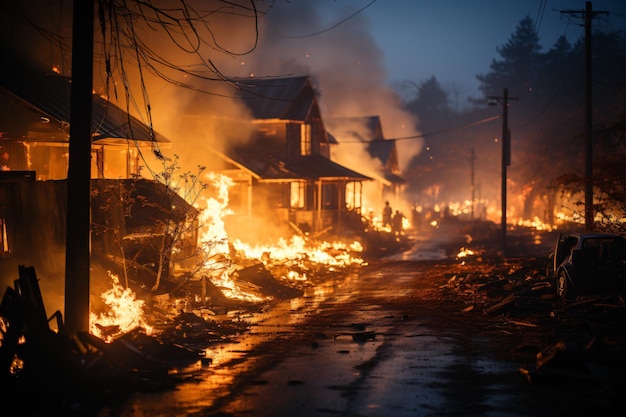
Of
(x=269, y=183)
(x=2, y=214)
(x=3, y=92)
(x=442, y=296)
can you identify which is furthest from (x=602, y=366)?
(x=269, y=183)

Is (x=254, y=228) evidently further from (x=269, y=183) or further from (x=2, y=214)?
(x=2, y=214)

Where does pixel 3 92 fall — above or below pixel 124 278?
above

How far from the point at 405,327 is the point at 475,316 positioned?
6.88 ft

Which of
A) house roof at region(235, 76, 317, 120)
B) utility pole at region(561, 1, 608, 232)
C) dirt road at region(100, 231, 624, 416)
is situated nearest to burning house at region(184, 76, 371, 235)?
house roof at region(235, 76, 317, 120)

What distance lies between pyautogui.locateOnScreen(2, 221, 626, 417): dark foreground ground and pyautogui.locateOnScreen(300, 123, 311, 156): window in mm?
22706

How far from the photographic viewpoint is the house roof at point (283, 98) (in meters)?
37.8

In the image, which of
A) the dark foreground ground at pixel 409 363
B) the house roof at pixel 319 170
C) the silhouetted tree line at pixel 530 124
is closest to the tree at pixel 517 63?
the silhouetted tree line at pixel 530 124

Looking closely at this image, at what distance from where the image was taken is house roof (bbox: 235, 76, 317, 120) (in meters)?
37.8

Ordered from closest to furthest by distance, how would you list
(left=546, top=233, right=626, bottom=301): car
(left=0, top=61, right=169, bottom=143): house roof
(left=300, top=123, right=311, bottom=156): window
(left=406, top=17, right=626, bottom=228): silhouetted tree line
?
(left=546, top=233, right=626, bottom=301): car
(left=0, top=61, right=169, bottom=143): house roof
(left=300, top=123, right=311, bottom=156): window
(left=406, top=17, right=626, bottom=228): silhouetted tree line

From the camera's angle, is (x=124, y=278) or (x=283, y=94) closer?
(x=124, y=278)

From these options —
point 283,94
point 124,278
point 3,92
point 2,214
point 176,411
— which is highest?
point 283,94

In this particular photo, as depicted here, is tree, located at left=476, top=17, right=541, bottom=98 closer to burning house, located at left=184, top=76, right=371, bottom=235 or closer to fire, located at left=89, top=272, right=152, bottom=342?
burning house, located at left=184, top=76, right=371, bottom=235

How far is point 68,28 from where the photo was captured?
25828mm

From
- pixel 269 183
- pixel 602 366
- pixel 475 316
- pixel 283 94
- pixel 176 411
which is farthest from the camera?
pixel 283 94
